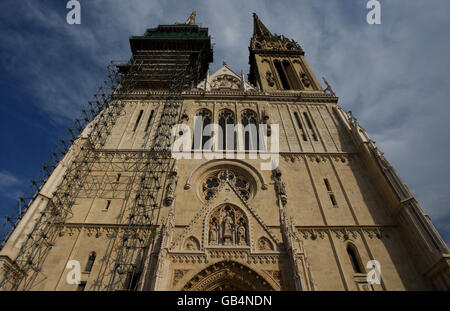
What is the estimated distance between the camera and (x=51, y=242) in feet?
35.5

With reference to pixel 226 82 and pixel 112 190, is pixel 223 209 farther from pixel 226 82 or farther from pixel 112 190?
pixel 226 82

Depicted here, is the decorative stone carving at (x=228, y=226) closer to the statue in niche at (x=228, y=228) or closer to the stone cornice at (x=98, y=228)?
the statue in niche at (x=228, y=228)

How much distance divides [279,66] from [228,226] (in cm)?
1862

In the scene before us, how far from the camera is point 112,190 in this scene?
12.9 metres

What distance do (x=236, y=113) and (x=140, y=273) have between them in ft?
36.7

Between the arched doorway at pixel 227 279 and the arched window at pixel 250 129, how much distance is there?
7413 mm

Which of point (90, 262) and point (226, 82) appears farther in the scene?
point (226, 82)

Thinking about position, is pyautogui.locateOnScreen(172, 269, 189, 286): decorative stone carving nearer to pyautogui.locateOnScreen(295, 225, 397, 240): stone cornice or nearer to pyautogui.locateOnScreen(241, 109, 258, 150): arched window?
pyautogui.locateOnScreen(295, 225, 397, 240): stone cornice

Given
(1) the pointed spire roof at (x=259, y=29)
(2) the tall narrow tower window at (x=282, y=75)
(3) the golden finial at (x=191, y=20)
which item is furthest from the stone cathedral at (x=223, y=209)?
(3) the golden finial at (x=191, y=20)

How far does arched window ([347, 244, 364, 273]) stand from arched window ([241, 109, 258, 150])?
282 inches

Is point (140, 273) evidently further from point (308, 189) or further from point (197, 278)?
point (308, 189)

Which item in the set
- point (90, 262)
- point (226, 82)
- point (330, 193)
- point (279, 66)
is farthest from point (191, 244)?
point (279, 66)

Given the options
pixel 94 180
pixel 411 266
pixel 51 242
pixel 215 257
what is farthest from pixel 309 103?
pixel 51 242

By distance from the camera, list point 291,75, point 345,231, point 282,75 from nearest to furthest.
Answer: point 345,231
point 291,75
point 282,75
